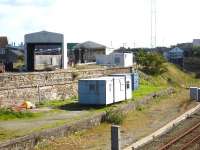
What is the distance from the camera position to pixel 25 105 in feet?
89.6

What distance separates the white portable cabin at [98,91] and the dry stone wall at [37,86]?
7.04 ft

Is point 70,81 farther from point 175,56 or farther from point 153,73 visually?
point 175,56

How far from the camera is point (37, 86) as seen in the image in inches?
1164

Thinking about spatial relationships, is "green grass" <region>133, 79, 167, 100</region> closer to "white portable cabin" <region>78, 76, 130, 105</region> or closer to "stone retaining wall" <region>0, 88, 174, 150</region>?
"white portable cabin" <region>78, 76, 130, 105</region>

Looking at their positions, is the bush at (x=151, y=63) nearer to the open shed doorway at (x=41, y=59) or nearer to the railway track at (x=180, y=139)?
the open shed doorway at (x=41, y=59)

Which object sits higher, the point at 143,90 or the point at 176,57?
the point at 176,57

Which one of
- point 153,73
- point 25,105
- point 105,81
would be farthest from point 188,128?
point 153,73

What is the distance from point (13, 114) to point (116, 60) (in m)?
31.6

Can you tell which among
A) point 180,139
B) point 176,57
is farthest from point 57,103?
point 176,57

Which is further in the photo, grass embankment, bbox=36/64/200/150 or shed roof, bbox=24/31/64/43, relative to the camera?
shed roof, bbox=24/31/64/43

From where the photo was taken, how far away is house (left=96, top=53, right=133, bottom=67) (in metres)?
54.9

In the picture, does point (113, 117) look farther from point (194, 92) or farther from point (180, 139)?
point (194, 92)

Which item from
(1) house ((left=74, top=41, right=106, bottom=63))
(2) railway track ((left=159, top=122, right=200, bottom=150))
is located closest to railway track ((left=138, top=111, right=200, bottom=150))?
(2) railway track ((left=159, top=122, right=200, bottom=150))

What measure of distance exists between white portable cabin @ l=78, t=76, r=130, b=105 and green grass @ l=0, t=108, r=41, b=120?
4799mm
